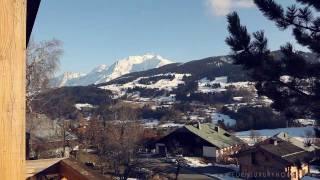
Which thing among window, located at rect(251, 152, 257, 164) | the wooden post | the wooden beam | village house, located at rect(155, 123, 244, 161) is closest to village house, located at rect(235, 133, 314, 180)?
window, located at rect(251, 152, 257, 164)

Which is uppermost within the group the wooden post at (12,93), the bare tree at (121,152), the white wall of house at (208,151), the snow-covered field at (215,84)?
the snow-covered field at (215,84)

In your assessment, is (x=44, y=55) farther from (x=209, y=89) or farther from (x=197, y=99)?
(x=209, y=89)

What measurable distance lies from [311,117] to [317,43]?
58.2 inches

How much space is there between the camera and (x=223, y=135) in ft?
193

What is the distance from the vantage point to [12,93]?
1.26 meters

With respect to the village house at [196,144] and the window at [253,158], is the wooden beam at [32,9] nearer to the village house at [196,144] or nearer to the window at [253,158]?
the window at [253,158]

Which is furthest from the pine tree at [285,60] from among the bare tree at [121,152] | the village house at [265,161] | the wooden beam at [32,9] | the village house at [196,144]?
the village house at [196,144]

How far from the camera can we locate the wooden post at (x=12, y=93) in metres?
1.25

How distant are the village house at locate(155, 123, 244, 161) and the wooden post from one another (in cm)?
5111

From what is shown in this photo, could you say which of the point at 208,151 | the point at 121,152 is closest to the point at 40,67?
the point at 121,152

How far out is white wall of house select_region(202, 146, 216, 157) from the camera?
52594mm

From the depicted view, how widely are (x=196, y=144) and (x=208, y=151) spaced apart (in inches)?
68.5

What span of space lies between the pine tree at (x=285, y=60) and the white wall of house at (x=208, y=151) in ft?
143

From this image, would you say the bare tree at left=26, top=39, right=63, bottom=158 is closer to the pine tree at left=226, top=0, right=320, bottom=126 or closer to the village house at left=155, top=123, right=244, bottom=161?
the pine tree at left=226, top=0, right=320, bottom=126
